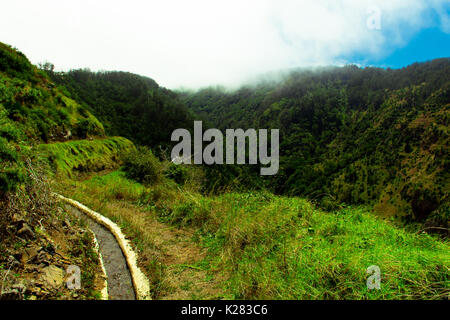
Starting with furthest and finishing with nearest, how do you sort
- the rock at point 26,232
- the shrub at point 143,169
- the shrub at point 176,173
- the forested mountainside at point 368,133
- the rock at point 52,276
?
the forested mountainside at point 368,133 < the shrub at point 176,173 < the shrub at point 143,169 < the rock at point 26,232 < the rock at point 52,276

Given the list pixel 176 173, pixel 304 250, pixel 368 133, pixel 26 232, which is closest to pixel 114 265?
pixel 26 232

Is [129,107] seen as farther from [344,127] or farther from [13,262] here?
[344,127]

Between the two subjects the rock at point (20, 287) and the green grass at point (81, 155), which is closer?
the rock at point (20, 287)

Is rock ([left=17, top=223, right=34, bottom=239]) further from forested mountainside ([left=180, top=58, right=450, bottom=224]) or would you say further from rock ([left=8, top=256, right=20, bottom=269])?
forested mountainside ([left=180, top=58, right=450, bottom=224])

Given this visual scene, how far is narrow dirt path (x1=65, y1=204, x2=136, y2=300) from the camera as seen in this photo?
13.0 ft

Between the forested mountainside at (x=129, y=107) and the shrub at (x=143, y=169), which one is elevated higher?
the forested mountainside at (x=129, y=107)

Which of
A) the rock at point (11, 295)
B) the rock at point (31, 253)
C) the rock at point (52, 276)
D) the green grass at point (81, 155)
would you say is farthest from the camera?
the green grass at point (81, 155)

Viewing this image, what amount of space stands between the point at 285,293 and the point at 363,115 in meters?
150

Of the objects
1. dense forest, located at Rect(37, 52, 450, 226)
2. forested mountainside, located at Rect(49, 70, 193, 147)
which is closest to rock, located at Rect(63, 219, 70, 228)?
dense forest, located at Rect(37, 52, 450, 226)

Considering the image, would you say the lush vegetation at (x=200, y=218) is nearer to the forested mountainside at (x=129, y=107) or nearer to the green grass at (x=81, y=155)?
the green grass at (x=81, y=155)

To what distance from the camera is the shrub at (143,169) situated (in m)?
15.1

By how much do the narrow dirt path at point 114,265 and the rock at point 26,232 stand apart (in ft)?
4.55

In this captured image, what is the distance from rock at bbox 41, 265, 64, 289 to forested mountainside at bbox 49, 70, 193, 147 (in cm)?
5201

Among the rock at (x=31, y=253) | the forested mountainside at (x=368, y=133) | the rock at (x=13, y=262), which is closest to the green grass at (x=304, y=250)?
the rock at (x=31, y=253)
